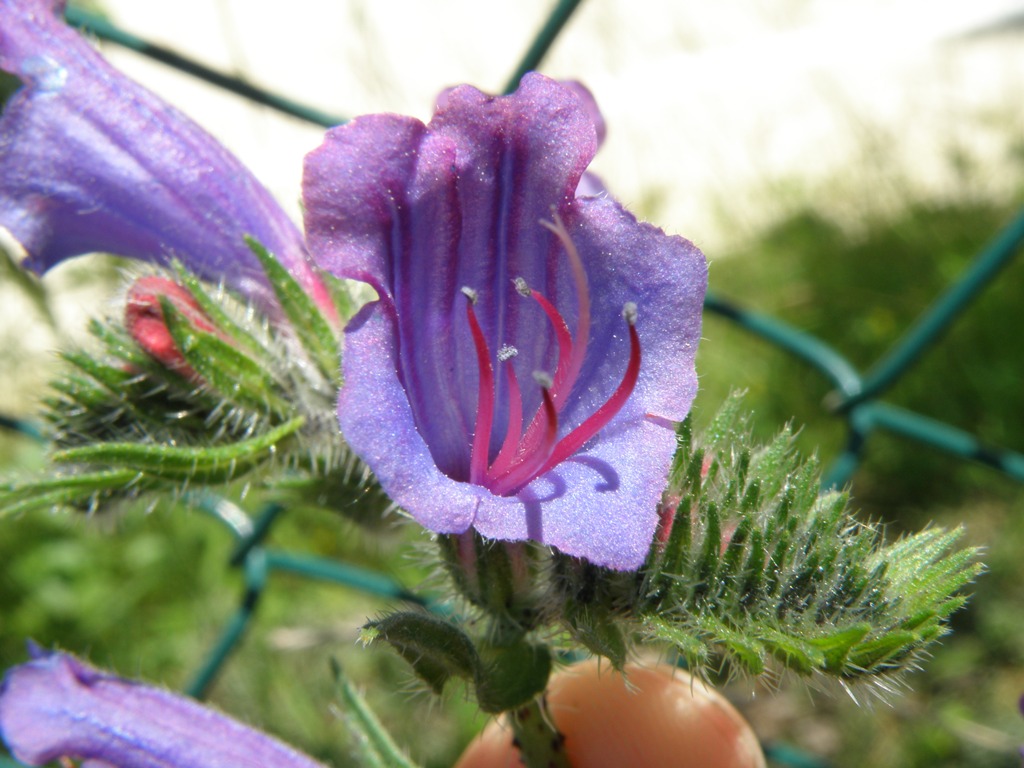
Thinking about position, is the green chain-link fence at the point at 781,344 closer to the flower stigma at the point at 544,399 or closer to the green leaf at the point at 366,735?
the green leaf at the point at 366,735

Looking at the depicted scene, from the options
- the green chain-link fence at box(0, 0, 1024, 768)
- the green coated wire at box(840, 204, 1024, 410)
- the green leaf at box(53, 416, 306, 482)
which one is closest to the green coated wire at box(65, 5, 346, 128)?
the green chain-link fence at box(0, 0, 1024, 768)

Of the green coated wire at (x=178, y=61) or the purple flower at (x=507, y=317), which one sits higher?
the purple flower at (x=507, y=317)

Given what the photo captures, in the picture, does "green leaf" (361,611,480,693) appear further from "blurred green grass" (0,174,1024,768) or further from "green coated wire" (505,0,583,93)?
"blurred green grass" (0,174,1024,768)

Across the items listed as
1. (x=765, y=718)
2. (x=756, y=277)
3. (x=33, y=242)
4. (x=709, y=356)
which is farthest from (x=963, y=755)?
(x=33, y=242)

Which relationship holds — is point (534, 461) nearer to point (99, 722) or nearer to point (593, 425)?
point (593, 425)

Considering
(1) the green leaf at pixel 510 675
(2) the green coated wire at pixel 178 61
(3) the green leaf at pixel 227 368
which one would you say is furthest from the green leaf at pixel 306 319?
(2) the green coated wire at pixel 178 61

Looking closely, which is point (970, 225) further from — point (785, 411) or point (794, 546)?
point (794, 546)
